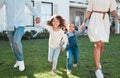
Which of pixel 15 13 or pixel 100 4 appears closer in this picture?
pixel 100 4

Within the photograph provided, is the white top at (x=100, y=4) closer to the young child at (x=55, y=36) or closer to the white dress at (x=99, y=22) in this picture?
the white dress at (x=99, y=22)

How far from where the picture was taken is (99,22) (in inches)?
243

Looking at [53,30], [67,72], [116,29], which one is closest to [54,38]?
[53,30]

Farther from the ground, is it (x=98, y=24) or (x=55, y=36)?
(x=98, y=24)

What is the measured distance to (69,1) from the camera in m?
26.0

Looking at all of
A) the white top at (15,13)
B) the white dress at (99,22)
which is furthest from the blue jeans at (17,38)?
the white dress at (99,22)

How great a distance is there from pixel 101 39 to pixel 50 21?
3.56 feet

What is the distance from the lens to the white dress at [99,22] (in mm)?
6129

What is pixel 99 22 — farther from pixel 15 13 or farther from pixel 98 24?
pixel 15 13

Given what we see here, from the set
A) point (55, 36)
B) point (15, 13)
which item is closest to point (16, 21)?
point (15, 13)

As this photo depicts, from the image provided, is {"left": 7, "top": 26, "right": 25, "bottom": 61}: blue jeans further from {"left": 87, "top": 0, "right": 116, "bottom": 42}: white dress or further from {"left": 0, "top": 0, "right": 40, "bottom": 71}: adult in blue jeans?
{"left": 87, "top": 0, "right": 116, "bottom": 42}: white dress

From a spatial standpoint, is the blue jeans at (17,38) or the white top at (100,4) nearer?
the white top at (100,4)

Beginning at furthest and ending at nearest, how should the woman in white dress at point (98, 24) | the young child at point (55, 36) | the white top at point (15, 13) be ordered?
the white top at point (15, 13)
the young child at point (55, 36)
the woman in white dress at point (98, 24)

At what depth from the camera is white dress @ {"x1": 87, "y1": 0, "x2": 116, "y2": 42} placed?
241 inches
